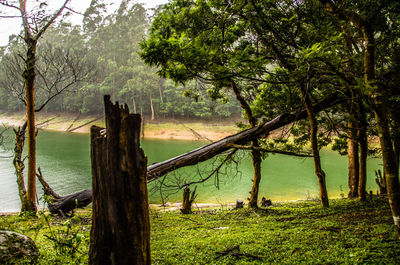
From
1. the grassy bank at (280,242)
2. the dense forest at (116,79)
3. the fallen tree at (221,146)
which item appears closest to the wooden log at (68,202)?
the fallen tree at (221,146)

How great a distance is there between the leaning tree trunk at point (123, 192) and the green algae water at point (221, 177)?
6.24m

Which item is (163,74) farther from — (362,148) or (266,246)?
(362,148)

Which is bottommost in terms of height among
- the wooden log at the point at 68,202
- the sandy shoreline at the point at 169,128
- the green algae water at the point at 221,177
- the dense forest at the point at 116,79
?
the green algae water at the point at 221,177

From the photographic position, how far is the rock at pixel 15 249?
3158 millimetres

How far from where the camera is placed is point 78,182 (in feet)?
54.0

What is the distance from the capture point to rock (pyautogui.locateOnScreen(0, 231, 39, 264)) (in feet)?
10.4

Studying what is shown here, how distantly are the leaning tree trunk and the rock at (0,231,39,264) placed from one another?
4.60 feet

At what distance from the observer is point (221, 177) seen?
17.0 m

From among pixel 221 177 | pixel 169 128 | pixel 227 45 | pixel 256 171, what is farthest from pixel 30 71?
pixel 169 128

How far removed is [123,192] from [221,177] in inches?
583

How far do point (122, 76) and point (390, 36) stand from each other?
37748 mm

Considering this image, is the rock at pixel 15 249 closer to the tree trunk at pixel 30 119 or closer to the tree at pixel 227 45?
the tree at pixel 227 45

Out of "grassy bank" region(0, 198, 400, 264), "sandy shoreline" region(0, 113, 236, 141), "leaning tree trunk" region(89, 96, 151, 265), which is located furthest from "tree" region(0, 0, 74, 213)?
"sandy shoreline" region(0, 113, 236, 141)

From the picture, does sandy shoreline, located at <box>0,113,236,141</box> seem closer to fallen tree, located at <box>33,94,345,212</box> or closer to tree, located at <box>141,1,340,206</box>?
fallen tree, located at <box>33,94,345,212</box>
